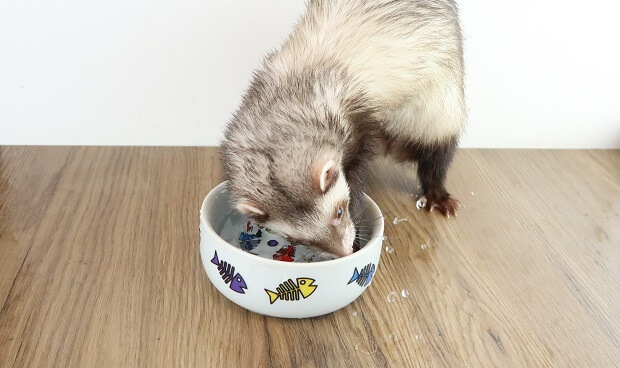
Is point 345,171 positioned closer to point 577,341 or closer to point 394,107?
point 394,107

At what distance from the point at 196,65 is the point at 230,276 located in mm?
765

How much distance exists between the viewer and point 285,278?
115 centimetres

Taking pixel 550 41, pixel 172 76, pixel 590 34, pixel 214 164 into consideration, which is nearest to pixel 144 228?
pixel 214 164

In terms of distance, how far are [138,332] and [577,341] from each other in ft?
2.75

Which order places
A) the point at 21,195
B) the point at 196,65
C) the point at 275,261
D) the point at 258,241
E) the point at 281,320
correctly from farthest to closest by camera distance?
1. the point at 196,65
2. the point at 21,195
3. the point at 258,241
4. the point at 281,320
5. the point at 275,261

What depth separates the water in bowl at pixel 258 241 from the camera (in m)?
1.38

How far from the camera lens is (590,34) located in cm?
186

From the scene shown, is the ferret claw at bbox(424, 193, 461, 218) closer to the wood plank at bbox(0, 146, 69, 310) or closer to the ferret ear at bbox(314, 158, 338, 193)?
the ferret ear at bbox(314, 158, 338, 193)

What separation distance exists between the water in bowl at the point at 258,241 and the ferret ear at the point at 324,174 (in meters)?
0.21

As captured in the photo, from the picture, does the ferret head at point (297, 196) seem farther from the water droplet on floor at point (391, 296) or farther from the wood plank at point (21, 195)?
the wood plank at point (21, 195)

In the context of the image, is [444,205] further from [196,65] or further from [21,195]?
[21,195]

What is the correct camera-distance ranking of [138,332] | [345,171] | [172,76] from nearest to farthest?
[138,332] < [345,171] < [172,76]

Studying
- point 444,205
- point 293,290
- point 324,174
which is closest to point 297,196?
point 324,174

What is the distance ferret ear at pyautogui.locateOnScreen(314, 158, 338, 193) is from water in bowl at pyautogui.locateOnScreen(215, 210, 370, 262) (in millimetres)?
215
